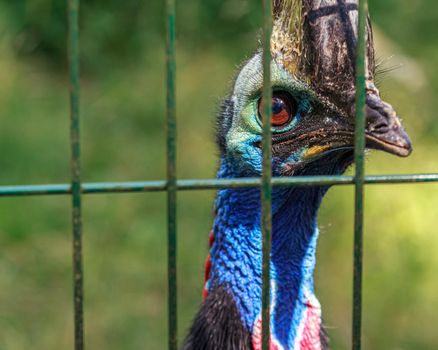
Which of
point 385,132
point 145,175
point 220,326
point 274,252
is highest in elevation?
point 385,132

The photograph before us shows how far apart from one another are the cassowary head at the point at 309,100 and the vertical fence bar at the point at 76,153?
1.81ft

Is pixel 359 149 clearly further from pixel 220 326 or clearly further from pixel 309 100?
pixel 220 326

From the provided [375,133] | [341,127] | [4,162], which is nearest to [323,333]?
[341,127]

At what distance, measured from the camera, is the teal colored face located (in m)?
1.84

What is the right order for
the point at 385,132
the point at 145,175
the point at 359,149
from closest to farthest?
the point at 359,149, the point at 385,132, the point at 145,175

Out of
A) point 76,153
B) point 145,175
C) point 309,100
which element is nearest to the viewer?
point 76,153

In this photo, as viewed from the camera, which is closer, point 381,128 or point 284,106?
point 381,128

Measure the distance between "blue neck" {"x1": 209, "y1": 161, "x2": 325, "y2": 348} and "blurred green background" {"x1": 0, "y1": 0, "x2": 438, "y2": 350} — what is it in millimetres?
957

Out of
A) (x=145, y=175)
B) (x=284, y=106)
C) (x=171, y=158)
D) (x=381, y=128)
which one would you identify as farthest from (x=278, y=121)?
(x=145, y=175)

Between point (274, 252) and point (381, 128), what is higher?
point (381, 128)

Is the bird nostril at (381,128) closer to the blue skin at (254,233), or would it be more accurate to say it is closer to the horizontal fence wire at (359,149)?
the horizontal fence wire at (359,149)

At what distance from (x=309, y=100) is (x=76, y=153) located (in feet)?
2.20

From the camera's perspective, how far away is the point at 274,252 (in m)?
2.05

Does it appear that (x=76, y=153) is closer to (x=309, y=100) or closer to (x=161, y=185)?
(x=161, y=185)
